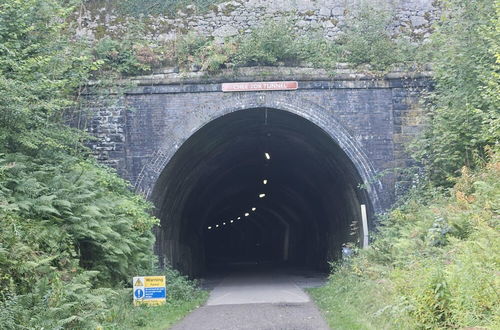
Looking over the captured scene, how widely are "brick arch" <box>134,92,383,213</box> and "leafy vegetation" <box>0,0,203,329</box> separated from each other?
1021mm

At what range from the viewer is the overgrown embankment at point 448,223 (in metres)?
8.11

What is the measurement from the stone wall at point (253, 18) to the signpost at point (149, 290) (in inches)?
300

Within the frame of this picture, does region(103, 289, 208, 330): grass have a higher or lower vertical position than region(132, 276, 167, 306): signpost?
lower

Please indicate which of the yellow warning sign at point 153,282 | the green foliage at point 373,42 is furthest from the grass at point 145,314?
the green foliage at point 373,42

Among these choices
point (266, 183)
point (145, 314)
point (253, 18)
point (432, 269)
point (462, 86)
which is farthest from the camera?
point (266, 183)

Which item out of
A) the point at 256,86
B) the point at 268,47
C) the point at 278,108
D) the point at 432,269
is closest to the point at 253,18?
the point at 268,47

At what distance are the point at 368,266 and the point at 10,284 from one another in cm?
854

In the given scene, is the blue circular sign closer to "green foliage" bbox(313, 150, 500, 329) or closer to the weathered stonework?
"green foliage" bbox(313, 150, 500, 329)

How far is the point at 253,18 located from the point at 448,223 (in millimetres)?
8938

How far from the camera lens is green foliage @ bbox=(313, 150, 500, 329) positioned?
768 centimetres

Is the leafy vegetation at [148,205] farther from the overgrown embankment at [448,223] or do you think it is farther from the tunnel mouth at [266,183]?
the tunnel mouth at [266,183]

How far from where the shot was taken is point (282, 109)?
55.8ft

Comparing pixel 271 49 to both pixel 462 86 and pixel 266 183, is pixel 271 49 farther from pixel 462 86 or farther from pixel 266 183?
pixel 266 183

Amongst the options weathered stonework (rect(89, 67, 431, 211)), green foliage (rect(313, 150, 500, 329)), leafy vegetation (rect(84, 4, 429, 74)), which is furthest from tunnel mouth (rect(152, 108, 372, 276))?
green foliage (rect(313, 150, 500, 329))
